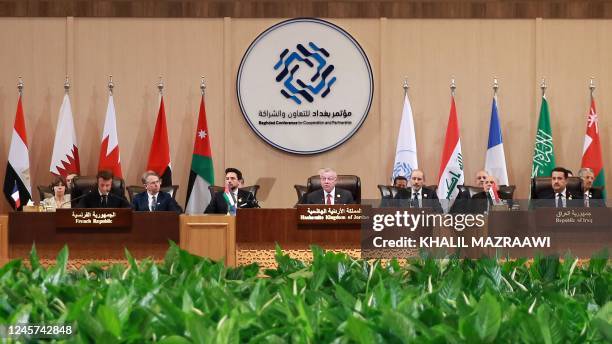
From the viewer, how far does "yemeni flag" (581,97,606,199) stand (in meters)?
10.3

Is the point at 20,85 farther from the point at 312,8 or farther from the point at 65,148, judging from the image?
the point at 312,8

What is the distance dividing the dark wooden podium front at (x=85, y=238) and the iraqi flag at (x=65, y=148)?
147 inches

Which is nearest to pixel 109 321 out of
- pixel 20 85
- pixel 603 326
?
pixel 603 326

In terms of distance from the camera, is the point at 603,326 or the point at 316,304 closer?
the point at 603,326

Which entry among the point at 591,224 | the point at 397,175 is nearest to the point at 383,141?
the point at 397,175

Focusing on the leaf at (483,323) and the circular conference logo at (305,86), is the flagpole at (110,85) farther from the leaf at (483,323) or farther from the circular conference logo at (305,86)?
the leaf at (483,323)

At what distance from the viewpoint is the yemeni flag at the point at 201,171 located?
10.3 metres

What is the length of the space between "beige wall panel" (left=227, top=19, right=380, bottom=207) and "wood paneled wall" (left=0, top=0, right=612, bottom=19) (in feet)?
0.52

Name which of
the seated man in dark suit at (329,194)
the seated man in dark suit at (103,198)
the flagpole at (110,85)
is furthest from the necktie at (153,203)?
the flagpole at (110,85)

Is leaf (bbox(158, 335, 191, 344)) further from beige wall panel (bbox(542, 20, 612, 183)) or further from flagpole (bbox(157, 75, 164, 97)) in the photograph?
beige wall panel (bbox(542, 20, 612, 183))

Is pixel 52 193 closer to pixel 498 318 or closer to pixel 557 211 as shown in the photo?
pixel 557 211

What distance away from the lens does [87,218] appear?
256 inches

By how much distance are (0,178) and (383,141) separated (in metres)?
4.43

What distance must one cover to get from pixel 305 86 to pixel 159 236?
14.8 ft
